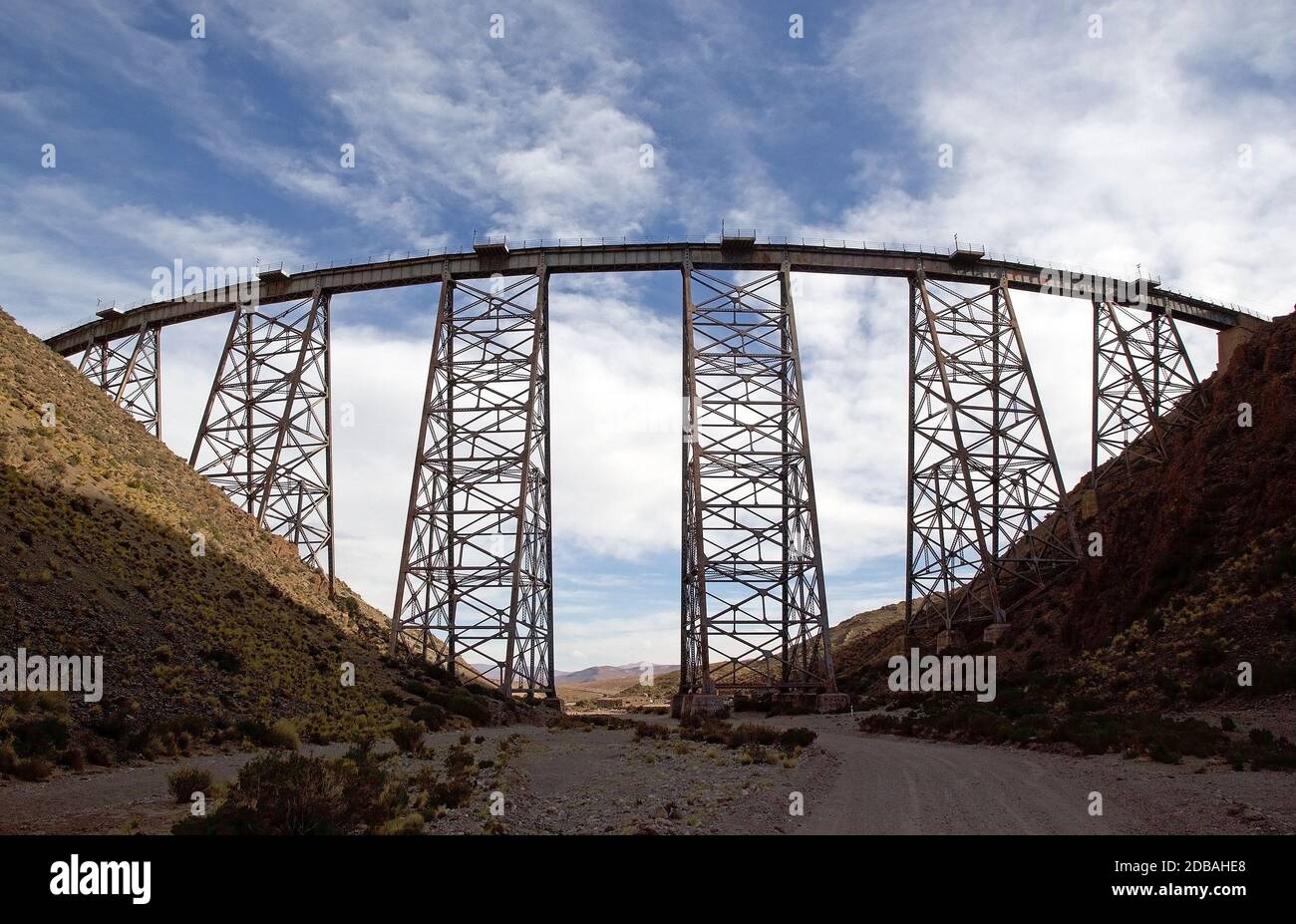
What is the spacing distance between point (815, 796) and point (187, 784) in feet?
20.9

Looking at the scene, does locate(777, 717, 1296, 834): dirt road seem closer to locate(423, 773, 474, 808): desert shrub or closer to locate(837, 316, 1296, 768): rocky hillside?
locate(837, 316, 1296, 768): rocky hillside

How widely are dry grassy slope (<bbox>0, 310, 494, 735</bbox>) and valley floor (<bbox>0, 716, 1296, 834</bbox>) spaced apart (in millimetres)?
3110

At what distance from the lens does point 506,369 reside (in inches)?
1080

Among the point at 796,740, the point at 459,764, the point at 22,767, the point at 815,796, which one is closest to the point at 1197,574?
the point at 796,740

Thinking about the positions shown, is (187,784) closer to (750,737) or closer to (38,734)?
(38,734)

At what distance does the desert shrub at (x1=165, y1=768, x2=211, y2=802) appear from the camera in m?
8.83

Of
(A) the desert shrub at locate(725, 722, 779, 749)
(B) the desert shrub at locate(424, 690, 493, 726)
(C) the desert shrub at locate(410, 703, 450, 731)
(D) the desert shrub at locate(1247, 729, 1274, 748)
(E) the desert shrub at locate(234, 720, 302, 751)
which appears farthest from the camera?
(B) the desert shrub at locate(424, 690, 493, 726)

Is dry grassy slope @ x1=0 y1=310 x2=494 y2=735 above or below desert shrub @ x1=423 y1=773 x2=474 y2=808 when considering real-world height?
above

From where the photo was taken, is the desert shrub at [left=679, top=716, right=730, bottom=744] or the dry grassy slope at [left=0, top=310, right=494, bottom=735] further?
the desert shrub at [left=679, top=716, right=730, bottom=744]

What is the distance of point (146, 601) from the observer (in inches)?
661

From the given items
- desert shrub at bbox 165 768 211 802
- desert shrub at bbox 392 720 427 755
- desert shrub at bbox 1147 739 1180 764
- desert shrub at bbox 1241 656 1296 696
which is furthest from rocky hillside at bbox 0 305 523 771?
desert shrub at bbox 1241 656 1296 696

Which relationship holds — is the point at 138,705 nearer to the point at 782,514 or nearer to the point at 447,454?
the point at 447,454
